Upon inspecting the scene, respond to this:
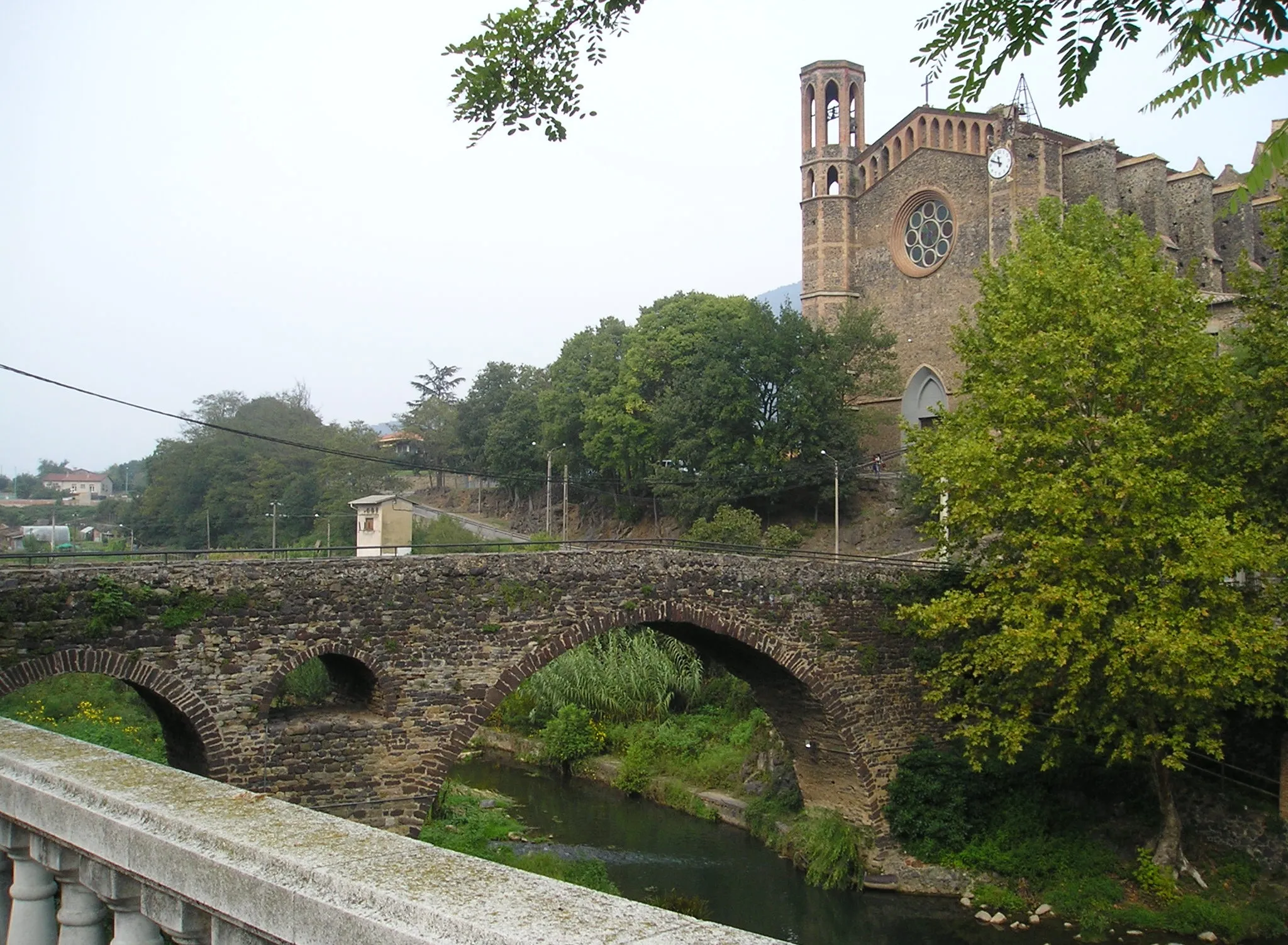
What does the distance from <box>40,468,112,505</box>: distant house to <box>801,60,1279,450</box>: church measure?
72120 mm

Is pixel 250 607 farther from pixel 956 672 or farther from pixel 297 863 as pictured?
pixel 297 863

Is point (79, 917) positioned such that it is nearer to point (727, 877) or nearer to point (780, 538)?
point (727, 877)

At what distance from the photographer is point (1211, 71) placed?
2.89 m

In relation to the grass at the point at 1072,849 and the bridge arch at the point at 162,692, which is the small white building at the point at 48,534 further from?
the grass at the point at 1072,849

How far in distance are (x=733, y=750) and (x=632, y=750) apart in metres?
1.88

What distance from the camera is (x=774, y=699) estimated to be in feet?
58.2

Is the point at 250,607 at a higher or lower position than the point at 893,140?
lower

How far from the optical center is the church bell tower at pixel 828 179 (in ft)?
131

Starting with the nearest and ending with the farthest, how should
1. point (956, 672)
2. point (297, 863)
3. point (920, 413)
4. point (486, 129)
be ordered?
point (297, 863) → point (486, 129) → point (956, 672) → point (920, 413)

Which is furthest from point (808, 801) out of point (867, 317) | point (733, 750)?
point (867, 317)

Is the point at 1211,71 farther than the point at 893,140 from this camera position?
No

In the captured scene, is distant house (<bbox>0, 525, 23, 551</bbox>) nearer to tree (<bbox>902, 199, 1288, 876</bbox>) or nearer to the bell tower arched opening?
tree (<bbox>902, 199, 1288, 876</bbox>)

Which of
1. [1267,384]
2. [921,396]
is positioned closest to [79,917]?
[1267,384]

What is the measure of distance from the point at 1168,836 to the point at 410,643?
9.82 meters
